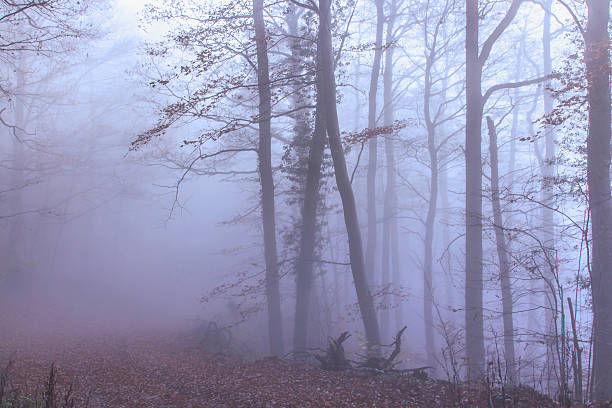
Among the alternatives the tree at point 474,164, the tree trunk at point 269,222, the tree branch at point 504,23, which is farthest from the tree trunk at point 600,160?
the tree trunk at point 269,222

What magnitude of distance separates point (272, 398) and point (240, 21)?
26.7 ft

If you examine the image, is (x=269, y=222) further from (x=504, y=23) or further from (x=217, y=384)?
(x=504, y=23)

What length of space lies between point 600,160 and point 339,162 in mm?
4396

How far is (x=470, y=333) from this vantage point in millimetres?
9242

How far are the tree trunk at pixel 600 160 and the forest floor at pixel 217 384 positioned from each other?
2.87m

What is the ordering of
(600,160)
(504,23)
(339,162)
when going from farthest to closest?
(504,23) → (339,162) → (600,160)

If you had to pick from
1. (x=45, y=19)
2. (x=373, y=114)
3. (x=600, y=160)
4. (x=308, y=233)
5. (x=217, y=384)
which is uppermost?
(x=373, y=114)

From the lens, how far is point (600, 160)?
7.12 metres

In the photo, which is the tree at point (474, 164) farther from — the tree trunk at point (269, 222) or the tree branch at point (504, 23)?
the tree trunk at point (269, 222)

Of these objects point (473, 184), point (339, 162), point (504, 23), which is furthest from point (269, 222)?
point (504, 23)

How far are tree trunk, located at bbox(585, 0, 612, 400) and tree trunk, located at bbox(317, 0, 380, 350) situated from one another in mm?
3794

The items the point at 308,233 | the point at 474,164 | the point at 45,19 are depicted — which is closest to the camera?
the point at 45,19

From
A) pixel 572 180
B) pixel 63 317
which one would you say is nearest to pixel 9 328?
pixel 63 317

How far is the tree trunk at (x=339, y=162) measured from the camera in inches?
344
